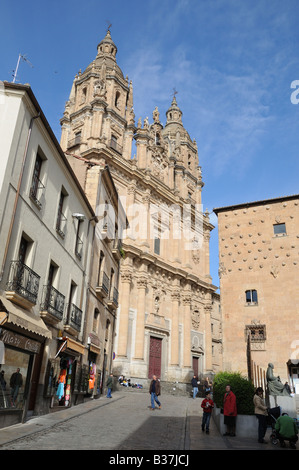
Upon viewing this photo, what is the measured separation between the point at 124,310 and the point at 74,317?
15944 millimetres

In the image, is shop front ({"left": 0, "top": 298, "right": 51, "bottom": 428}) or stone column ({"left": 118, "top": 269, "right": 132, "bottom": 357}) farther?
stone column ({"left": 118, "top": 269, "right": 132, "bottom": 357})

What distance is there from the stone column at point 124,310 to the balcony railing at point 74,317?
14.6 meters

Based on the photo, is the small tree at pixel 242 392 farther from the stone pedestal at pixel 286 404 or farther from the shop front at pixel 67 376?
the shop front at pixel 67 376

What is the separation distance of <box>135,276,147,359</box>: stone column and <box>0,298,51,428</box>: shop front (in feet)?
64.0

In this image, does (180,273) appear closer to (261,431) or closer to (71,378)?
(71,378)

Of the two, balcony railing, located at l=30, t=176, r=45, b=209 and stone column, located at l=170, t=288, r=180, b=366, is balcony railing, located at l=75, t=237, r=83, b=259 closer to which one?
balcony railing, located at l=30, t=176, r=45, b=209

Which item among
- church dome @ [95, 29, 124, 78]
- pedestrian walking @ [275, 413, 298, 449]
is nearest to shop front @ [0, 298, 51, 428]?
→ pedestrian walking @ [275, 413, 298, 449]

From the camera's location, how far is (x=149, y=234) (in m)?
35.8

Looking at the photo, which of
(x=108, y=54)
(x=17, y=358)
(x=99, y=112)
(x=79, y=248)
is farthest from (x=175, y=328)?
(x=108, y=54)

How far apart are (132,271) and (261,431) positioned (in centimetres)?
2335

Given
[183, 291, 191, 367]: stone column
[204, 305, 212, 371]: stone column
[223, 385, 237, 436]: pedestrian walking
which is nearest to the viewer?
[223, 385, 237, 436]: pedestrian walking

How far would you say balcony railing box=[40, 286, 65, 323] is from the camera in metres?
12.0

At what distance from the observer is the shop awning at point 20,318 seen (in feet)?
29.5
